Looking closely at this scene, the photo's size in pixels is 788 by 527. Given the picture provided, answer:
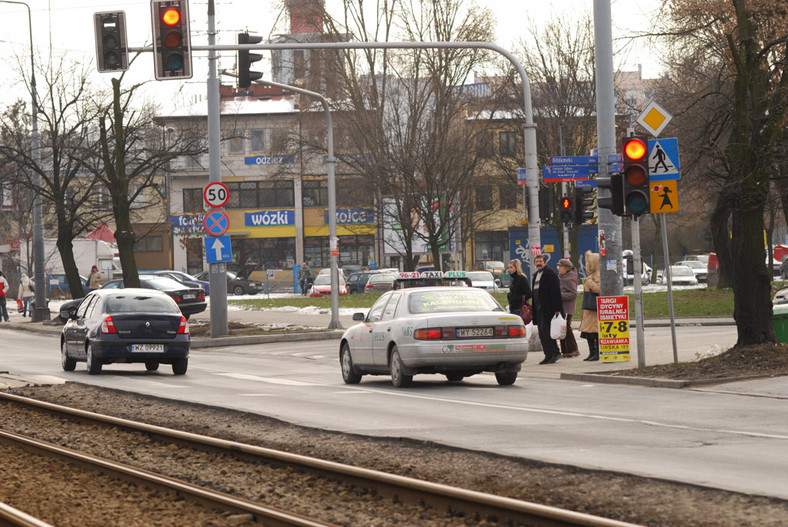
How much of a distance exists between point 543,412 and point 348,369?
5.67 metres

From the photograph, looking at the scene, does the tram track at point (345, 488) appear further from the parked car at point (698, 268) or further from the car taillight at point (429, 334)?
the parked car at point (698, 268)

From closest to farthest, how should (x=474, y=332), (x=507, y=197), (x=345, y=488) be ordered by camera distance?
(x=345, y=488)
(x=474, y=332)
(x=507, y=197)

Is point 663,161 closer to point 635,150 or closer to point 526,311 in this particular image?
point 635,150

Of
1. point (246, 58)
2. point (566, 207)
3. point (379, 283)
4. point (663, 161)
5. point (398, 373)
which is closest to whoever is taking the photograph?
point (663, 161)

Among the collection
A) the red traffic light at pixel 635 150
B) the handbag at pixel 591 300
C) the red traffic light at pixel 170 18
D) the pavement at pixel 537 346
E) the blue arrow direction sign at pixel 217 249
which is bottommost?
the pavement at pixel 537 346

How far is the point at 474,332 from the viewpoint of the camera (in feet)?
54.3

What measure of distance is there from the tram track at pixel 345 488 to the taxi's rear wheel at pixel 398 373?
531 centimetres

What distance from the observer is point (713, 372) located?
16.6 meters

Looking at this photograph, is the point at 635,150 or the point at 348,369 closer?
the point at 635,150

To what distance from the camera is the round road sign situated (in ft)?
93.5

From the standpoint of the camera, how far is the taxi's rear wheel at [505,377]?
17.6 meters

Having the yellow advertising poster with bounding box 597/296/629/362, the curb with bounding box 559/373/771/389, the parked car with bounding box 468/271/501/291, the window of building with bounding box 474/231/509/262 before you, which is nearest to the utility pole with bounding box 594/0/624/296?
the yellow advertising poster with bounding box 597/296/629/362

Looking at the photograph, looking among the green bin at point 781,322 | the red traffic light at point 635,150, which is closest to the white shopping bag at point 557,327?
the green bin at point 781,322

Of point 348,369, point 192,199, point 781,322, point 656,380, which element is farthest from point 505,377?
point 192,199
